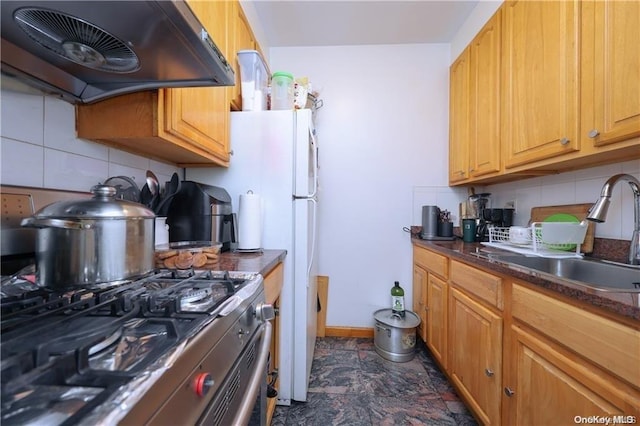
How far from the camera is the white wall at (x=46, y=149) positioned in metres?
0.72

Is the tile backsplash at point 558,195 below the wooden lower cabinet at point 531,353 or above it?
above

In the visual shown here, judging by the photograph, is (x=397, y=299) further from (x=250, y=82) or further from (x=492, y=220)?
(x=250, y=82)

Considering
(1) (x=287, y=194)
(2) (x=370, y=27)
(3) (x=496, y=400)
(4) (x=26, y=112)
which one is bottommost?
(3) (x=496, y=400)

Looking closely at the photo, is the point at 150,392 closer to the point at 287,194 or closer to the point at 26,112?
the point at 26,112

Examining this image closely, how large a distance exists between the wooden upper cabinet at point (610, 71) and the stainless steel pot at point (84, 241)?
1573 mm

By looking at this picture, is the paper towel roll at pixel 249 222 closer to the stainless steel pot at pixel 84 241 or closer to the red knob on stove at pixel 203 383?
the stainless steel pot at pixel 84 241

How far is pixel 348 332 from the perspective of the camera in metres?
2.31

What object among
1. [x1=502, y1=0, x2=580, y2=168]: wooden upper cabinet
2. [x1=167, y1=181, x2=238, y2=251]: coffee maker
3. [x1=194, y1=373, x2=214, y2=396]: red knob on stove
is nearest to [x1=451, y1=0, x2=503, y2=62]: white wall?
[x1=502, y1=0, x2=580, y2=168]: wooden upper cabinet

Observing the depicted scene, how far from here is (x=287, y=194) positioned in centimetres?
146

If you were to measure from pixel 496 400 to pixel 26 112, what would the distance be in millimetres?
1957

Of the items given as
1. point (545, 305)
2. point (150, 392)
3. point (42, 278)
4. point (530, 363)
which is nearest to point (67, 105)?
point (42, 278)

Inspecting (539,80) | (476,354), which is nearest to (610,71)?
(539,80)

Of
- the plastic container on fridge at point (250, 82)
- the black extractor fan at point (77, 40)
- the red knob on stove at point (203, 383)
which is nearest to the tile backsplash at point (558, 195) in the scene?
the plastic container on fridge at point (250, 82)

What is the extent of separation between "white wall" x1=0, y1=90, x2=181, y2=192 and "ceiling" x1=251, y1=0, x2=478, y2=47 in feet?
5.20
